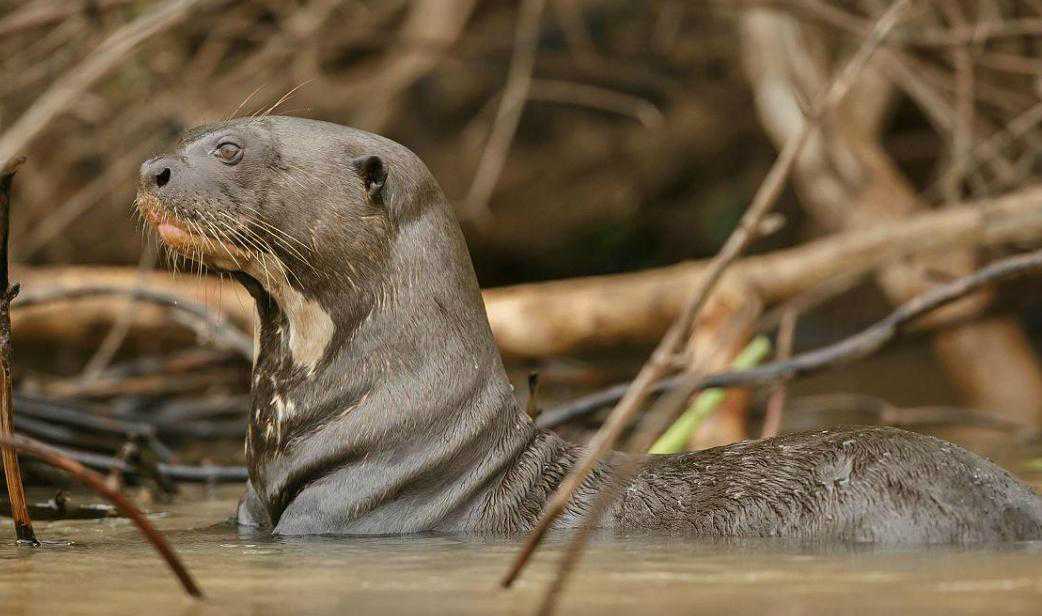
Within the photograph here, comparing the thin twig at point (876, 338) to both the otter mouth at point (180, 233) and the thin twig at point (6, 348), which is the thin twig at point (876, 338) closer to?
the otter mouth at point (180, 233)

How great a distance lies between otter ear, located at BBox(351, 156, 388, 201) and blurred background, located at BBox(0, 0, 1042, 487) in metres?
0.27

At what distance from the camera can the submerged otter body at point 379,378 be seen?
235cm

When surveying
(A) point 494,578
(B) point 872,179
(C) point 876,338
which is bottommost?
(A) point 494,578

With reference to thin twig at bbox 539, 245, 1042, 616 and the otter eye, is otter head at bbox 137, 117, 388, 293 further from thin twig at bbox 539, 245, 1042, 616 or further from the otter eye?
thin twig at bbox 539, 245, 1042, 616

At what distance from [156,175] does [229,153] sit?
0.13 meters

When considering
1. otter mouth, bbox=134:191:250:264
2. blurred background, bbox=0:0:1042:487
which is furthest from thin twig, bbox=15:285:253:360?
otter mouth, bbox=134:191:250:264

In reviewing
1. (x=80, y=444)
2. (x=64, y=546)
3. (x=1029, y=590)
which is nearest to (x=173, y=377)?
(x=80, y=444)

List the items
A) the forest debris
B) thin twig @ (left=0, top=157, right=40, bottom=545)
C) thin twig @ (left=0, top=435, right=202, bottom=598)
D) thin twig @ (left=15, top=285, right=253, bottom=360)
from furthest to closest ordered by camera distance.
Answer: thin twig @ (left=15, top=285, right=253, bottom=360)
the forest debris
thin twig @ (left=0, top=157, right=40, bottom=545)
thin twig @ (left=0, top=435, right=202, bottom=598)

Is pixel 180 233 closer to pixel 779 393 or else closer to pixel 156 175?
pixel 156 175

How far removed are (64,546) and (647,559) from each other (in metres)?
0.90

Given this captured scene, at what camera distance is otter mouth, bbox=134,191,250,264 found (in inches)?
96.0

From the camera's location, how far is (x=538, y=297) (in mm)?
4824

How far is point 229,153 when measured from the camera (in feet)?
8.18

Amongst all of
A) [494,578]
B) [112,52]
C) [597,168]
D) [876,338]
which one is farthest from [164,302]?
[597,168]
